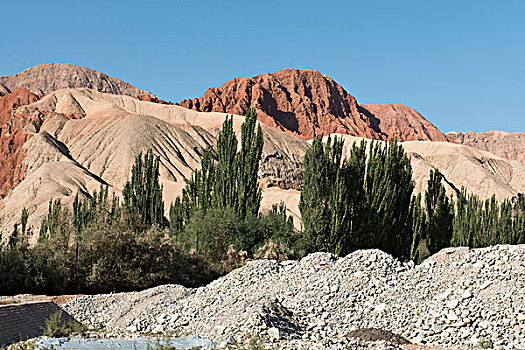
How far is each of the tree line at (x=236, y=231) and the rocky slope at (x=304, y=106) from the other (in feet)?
390

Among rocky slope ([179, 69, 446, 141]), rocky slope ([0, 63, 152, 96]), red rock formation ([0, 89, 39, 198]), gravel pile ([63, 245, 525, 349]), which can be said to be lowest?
gravel pile ([63, 245, 525, 349])

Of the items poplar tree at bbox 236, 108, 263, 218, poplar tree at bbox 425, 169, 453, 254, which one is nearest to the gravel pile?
poplar tree at bbox 236, 108, 263, 218

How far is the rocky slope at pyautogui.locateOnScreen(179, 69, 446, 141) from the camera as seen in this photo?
531 feet

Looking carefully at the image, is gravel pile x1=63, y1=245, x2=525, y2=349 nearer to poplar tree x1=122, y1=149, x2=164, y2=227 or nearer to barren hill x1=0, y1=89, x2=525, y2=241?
poplar tree x1=122, y1=149, x2=164, y2=227

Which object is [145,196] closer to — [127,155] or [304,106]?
[127,155]

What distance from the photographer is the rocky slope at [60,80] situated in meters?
180

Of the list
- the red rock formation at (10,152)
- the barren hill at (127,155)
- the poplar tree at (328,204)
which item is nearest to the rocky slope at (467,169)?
the barren hill at (127,155)

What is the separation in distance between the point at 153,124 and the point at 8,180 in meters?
23.4

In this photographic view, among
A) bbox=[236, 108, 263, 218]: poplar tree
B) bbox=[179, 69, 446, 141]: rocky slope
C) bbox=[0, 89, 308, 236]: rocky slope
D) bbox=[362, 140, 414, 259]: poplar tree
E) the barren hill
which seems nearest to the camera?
bbox=[362, 140, 414, 259]: poplar tree

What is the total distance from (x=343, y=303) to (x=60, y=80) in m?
183

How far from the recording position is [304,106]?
17100 cm

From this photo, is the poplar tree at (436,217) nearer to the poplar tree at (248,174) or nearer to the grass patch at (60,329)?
the poplar tree at (248,174)

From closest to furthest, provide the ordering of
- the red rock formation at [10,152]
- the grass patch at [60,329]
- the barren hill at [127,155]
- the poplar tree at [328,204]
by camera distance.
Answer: the grass patch at [60,329], the poplar tree at [328,204], the barren hill at [127,155], the red rock formation at [10,152]

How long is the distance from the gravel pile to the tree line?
2.95m
